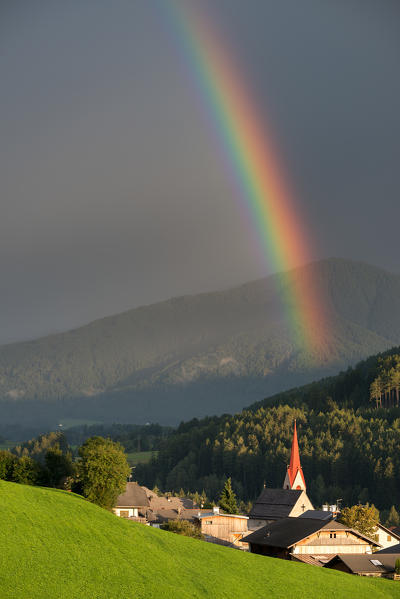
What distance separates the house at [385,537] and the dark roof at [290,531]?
15514 mm

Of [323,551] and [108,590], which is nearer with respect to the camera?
[108,590]

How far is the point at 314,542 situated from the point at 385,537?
26.2 m

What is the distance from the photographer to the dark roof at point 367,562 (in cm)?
7956

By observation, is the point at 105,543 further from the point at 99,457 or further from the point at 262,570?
the point at 99,457

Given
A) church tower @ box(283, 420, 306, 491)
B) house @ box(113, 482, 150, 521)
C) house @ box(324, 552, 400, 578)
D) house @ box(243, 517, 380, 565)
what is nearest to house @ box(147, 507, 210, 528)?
house @ box(113, 482, 150, 521)

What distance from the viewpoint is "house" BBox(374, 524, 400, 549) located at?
358 ft

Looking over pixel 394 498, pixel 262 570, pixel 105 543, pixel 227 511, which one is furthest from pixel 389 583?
pixel 394 498

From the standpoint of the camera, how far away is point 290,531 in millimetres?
93188

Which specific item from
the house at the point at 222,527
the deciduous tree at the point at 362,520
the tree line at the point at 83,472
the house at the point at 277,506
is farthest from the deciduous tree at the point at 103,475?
the house at the point at 277,506

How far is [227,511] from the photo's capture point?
138 meters

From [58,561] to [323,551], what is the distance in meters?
39.7

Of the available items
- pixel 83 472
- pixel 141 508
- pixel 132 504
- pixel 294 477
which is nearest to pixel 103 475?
pixel 83 472

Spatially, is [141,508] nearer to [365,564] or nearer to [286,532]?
[286,532]

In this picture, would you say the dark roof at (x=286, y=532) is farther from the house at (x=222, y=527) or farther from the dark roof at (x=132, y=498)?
the dark roof at (x=132, y=498)
